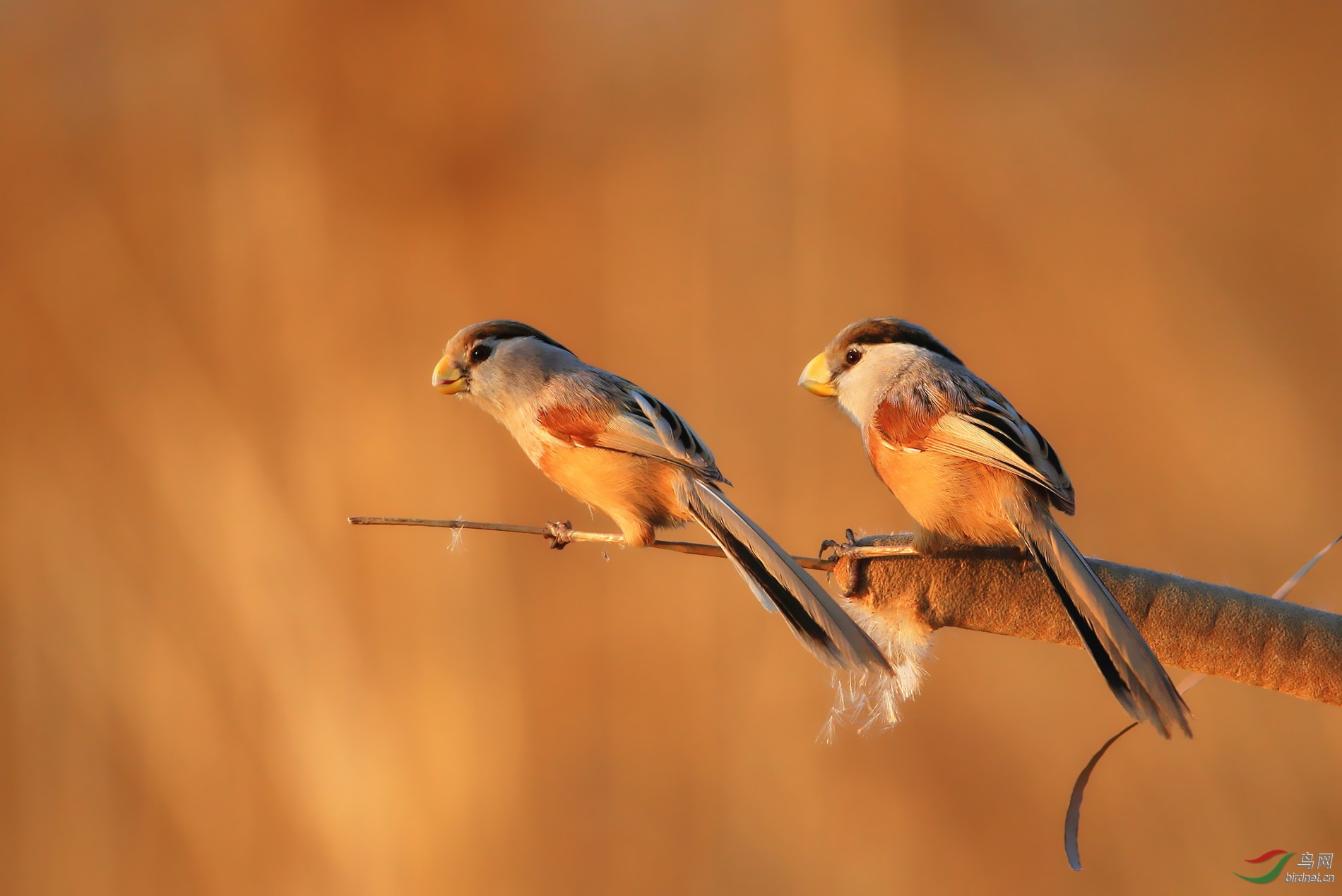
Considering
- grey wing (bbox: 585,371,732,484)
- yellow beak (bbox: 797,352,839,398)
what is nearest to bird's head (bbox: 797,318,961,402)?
yellow beak (bbox: 797,352,839,398)

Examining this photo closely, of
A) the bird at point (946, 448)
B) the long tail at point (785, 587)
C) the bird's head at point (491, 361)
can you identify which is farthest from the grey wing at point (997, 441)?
the bird's head at point (491, 361)

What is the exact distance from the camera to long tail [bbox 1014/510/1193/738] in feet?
1.30

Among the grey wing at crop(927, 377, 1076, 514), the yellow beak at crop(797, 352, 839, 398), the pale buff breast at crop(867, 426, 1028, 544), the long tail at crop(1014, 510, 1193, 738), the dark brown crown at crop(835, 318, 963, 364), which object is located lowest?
the long tail at crop(1014, 510, 1193, 738)

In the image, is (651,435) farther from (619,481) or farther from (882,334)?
(882,334)

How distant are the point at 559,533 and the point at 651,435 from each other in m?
0.08

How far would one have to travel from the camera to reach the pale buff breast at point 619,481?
54cm

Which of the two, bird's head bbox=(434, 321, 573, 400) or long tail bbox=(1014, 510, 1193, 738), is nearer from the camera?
long tail bbox=(1014, 510, 1193, 738)

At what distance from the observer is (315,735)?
73.7 inches

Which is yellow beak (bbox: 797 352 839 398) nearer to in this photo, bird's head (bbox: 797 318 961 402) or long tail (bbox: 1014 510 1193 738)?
bird's head (bbox: 797 318 961 402)

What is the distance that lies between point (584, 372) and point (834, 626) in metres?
0.25

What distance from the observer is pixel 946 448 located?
1.79 feet

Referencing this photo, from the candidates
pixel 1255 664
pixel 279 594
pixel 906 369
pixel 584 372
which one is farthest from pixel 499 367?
pixel 279 594

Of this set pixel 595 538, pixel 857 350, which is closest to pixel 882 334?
pixel 857 350

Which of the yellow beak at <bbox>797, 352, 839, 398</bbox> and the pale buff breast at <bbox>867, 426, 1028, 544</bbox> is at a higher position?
the yellow beak at <bbox>797, 352, 839, 398</bbox>
